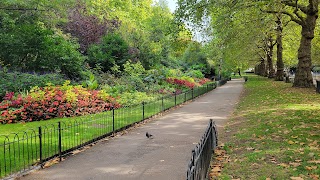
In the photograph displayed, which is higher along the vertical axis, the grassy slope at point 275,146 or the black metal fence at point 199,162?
the black metal fence at point 199,162

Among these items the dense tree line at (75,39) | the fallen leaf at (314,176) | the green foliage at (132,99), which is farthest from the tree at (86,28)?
the fallen leaf at (314,176)

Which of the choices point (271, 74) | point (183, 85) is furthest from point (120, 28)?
point (271, 74)

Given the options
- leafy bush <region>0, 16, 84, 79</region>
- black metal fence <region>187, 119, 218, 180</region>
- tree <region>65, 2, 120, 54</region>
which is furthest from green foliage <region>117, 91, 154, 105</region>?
black metal fence <region>187, 119, 218, 180</region>

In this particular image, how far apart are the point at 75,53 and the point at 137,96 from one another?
5.32 meters

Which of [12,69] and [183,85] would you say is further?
[183,85]

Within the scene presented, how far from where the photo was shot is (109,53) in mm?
23312

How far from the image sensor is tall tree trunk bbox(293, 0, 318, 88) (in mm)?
21109

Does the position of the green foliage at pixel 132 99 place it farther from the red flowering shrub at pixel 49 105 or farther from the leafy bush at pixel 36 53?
the leafy bush at pixel 36 53

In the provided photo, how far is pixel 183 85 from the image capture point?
1029 inches

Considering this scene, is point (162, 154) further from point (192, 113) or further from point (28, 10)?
point (28, 10)

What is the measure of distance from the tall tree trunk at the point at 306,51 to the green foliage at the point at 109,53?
42.1ft

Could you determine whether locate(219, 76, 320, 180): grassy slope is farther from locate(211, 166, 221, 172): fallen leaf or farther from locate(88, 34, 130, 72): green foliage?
locate(88, 34, 130, 72): green foliage

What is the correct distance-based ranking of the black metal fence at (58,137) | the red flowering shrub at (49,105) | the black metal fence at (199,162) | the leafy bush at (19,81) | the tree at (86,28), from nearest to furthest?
the black metal fence at (199,162) → the black metal fence at (58,137) → the red flowering shrub at (49,105) → the leafy bush at (19,81) → the tree at (86,28)

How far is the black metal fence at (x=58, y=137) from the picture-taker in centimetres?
682
